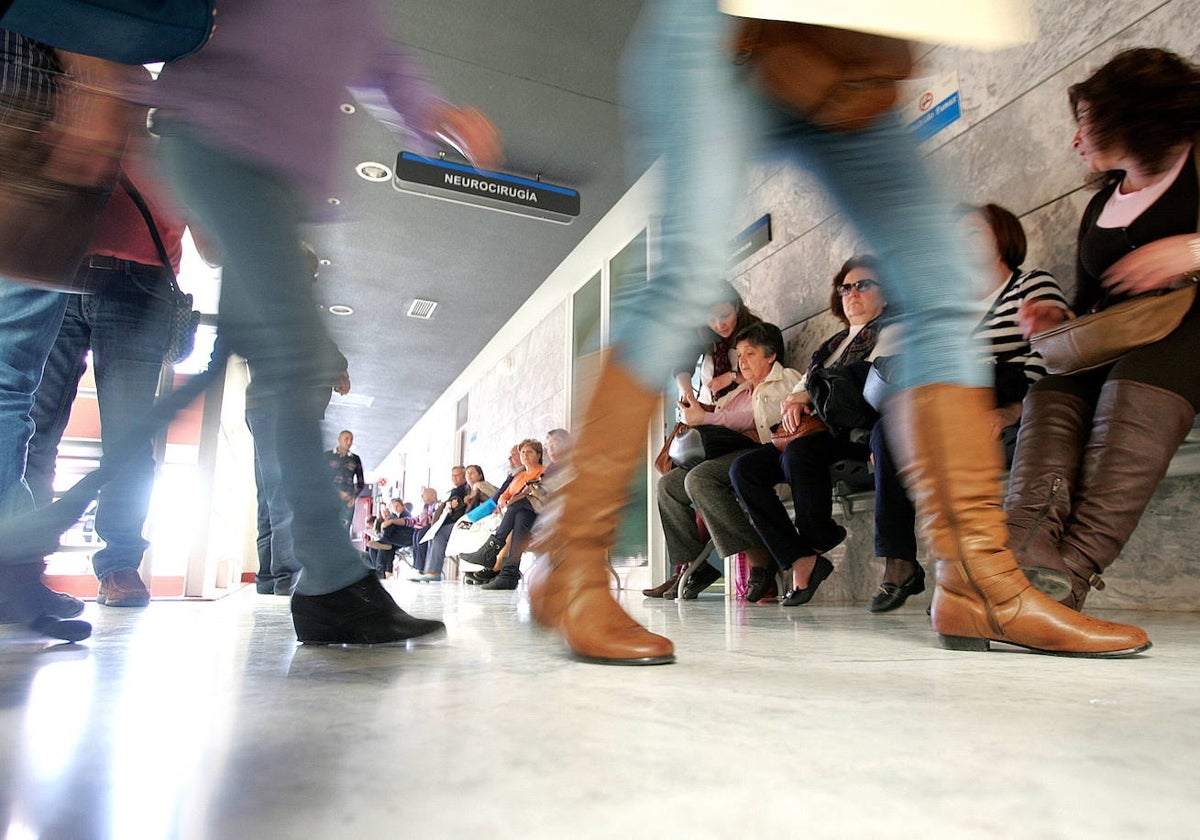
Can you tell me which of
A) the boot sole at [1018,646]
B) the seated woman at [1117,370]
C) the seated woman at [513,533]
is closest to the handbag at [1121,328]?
the seated woman at [1117,370]

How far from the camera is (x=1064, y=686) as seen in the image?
0.86 metres

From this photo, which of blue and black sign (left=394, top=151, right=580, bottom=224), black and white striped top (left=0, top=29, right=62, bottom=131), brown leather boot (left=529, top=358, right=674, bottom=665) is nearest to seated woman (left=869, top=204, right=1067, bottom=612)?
brown leather boot (left=529, top=358, right=674, bottom=665)

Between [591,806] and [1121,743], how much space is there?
0.45 metres

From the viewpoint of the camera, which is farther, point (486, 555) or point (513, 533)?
point (513, 533)

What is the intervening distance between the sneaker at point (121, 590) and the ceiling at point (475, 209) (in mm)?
1600

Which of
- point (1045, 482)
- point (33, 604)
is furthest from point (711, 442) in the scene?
point (33, 604)

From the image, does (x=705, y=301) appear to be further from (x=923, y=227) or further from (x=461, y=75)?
(x=461, y=75)

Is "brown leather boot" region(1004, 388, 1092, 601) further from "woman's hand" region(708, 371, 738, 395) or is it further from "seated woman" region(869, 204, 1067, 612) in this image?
"woman's hand" region(708, 371, 738, 395)

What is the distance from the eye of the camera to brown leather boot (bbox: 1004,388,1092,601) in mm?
1513

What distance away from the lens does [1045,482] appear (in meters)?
1.66

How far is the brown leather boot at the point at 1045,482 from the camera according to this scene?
1.51m

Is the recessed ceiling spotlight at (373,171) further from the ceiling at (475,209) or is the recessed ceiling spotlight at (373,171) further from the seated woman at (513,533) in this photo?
the seated woman at (513,533)

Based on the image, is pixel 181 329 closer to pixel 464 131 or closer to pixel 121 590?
pixel 121 590

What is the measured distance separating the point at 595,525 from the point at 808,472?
202 centimetres
